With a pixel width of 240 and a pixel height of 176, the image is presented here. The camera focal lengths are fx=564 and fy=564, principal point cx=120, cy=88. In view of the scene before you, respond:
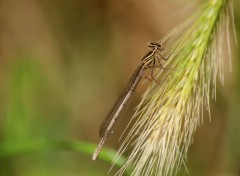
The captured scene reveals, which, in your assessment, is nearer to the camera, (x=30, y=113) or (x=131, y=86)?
(x=131, y=86)

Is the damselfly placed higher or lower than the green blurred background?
lower

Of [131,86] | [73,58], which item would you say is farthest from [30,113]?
[131,86]

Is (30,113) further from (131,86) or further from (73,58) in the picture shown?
(131,86)

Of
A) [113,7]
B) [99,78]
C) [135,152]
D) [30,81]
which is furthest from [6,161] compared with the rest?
[135,152]

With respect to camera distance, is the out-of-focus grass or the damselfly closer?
the damselfly

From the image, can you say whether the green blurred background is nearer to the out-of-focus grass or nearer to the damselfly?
the out-of-focus grass

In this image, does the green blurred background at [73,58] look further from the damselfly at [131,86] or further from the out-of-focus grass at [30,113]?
the damselfly at [131,86]

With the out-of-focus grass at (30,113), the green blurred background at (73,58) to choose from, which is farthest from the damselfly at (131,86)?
the green blurred background at (73,58)

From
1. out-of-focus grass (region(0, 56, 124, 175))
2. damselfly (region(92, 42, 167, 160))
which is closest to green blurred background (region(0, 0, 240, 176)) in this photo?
out-of-focus grass (region(0, 56, 124, 175))

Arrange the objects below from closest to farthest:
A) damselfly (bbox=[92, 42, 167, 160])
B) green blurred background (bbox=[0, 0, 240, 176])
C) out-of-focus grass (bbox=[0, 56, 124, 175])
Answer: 1. damselfly (bbox=[92, 42, 167, 160])
2. out-of-focus grass (bbox=[0, 56, 124, 175])
3. green blurred background (bbox=[0, 0, 240, 176])

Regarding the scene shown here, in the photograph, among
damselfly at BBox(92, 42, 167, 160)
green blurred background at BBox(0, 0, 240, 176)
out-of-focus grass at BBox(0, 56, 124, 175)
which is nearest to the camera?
damselfly at BBox(92, 42, 167, 160)
